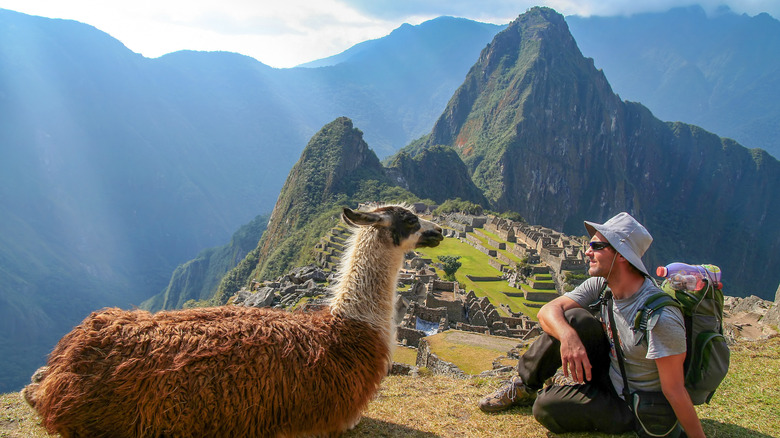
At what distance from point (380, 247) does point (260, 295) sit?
17706 mm

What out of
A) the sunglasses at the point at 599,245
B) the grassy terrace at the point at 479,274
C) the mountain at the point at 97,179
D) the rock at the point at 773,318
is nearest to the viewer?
the sunglasses at the point at 599,245

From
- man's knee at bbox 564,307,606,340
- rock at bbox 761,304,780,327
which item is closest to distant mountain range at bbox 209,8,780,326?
rock at bbox 761,304,780,327

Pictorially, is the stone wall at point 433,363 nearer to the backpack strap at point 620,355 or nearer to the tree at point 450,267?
the backpack strap at point 620,355

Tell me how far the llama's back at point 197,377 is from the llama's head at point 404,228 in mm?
960

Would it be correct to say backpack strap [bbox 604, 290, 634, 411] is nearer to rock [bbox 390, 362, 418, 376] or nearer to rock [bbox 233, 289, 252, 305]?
rock [bbox 390, 362, 418, 376]

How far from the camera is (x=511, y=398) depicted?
3469 mm

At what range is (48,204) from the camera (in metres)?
110

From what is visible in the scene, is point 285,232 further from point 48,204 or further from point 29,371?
point 48,204

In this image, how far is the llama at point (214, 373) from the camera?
99.8 inches

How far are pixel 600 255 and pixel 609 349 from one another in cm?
67

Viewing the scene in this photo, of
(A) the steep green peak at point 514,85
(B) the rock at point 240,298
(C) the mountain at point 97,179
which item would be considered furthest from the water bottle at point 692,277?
(A) the steep green peak at point 514,85

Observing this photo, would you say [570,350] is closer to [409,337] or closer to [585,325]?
[585,325]

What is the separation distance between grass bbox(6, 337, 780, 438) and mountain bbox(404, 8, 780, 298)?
113 meters

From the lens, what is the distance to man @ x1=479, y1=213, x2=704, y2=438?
240 centimetres
